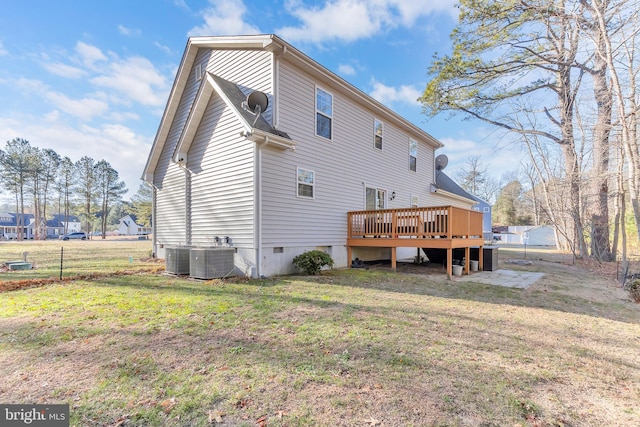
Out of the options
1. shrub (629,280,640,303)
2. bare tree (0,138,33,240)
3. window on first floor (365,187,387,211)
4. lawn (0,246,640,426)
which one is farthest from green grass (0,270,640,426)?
bare tree (0,138,33,240)

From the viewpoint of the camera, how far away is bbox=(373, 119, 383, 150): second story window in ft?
39.4

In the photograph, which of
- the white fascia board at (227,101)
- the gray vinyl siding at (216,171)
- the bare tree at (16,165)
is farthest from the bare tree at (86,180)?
the white fascia board at (227,101)

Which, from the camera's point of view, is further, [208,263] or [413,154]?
[413,154]

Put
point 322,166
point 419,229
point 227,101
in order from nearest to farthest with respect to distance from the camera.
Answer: point 227,101 < point 419,229 < point 322,166

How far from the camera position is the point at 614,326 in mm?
4602

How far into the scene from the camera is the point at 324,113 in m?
9.87

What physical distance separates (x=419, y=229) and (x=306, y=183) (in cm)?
382

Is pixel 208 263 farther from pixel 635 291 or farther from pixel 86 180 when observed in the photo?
pixel 86 180

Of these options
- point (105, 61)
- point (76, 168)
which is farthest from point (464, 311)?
point (76, 168)

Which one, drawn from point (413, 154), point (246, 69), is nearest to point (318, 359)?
point (246, 69)

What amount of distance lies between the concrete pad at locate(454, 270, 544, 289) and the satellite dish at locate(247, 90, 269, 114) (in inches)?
296

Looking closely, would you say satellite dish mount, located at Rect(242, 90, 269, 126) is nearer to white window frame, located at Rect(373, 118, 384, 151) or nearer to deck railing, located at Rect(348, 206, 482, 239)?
deck railing, located at Rect(348, 206, 482, 239)

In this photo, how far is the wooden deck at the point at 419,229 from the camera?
862cm

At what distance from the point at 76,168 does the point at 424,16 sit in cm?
4740
